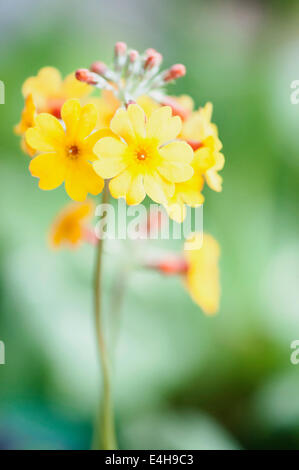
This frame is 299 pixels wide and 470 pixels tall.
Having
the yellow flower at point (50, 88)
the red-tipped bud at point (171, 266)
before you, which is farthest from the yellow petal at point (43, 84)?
the red-tipped bud at point (171, 266)

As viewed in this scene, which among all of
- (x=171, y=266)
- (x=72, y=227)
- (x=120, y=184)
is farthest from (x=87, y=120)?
(x=171, y=266)

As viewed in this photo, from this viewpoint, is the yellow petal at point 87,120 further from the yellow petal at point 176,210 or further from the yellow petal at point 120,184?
the yellow petal at point 176,210

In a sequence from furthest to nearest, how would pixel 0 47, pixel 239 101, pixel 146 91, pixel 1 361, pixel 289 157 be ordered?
pixel 0 47
pixel 239 101
pixel 289 157
pixel 1 361
pixel 146 91

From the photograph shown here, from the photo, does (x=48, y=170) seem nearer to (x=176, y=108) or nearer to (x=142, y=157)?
(x=142, y=157)

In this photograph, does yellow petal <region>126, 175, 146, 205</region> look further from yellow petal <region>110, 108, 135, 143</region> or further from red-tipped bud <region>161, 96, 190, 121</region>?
red-tipped bud <region>161, 96, 190, 121</region>

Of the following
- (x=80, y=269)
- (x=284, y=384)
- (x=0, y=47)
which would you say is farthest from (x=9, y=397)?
(x=0, y=47)

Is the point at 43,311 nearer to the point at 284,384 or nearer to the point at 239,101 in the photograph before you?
the point at 284,384
